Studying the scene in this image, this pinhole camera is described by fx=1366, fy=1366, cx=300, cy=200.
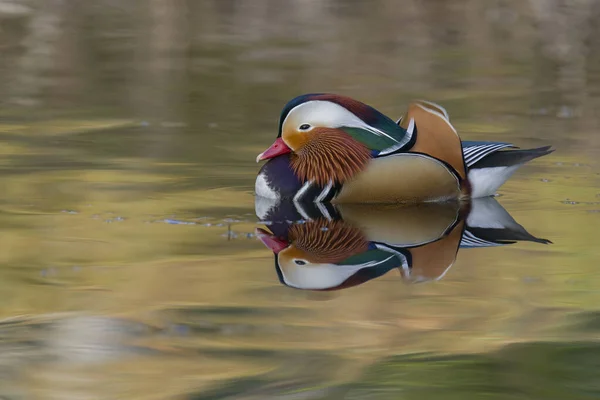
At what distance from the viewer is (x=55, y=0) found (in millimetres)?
24656

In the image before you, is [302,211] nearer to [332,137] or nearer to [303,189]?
[303,189]

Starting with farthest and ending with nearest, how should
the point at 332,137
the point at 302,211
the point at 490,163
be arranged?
the point at 490,163, the point at 332,137, the point at 302,211

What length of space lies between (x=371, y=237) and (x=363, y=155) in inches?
38.5

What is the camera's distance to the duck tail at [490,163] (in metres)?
8.33

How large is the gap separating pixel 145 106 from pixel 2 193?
442cm

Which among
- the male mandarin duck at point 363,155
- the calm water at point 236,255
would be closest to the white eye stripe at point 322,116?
the male mandarin duck at point 363,155

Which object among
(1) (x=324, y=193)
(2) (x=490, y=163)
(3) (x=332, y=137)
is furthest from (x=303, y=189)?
(2) (x=490, y=163)

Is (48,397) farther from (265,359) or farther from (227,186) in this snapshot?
(227,186)

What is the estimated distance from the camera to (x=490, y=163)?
Result: 27.5ft

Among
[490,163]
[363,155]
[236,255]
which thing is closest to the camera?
[236,255]

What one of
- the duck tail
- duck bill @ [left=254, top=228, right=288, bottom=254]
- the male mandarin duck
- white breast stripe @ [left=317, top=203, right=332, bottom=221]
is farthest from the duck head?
duck bill @ [left=254, top=228, right=288, bottom=254]

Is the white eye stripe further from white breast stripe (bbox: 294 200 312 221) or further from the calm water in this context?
the calm water

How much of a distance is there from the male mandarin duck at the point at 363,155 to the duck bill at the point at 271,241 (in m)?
0.77

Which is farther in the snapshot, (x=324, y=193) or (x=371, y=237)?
(x=324, y=193)
